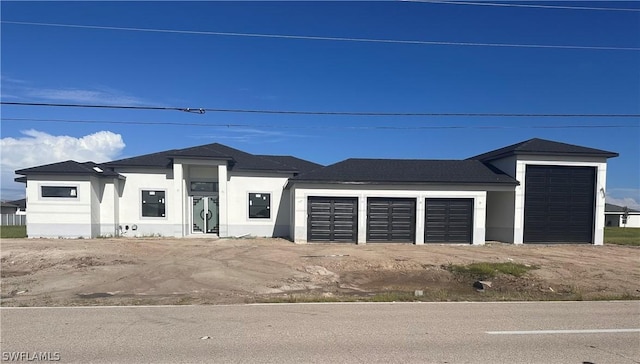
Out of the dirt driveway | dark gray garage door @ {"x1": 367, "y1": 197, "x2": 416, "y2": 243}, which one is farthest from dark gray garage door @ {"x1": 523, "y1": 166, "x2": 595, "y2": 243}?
dark gray garage door @ {"x1": 367, "y1": 197, "x2": 416, "y2": 243}

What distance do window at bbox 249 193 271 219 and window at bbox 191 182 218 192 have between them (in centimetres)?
238

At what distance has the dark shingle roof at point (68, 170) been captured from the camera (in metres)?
19.6

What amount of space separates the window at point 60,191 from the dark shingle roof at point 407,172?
11.8 metres

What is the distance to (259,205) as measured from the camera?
2223 centimetres

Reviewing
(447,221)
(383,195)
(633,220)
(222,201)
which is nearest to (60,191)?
(222,201)

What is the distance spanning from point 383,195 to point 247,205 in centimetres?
793

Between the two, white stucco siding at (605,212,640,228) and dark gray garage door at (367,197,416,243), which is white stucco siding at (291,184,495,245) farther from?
white stucco siding at (605,212,640,228)

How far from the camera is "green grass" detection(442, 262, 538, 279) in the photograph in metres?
12.1

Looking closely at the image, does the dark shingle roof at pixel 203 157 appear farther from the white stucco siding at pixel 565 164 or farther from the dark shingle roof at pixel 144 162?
the white stucco siding at pixel 565 164

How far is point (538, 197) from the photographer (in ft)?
66.8

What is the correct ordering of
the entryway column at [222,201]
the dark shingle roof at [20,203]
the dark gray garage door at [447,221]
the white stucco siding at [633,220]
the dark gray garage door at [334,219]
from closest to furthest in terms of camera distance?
the dark gray garage door at [334,219] < the dark gray garage door at [447,221] < the entryway column at [222,201] < the dark shingle roof at [20,203] < the white stucco siding at [633,220]

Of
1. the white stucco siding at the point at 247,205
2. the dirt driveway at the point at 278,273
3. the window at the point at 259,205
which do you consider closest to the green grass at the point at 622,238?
the dirt driveway at the point at 278,273

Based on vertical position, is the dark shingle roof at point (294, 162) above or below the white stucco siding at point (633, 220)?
above

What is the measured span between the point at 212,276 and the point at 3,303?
482 centimetres
